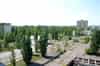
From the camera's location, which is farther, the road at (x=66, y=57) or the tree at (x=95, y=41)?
the tree at (x=95, y=41)

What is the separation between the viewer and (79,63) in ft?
28.8

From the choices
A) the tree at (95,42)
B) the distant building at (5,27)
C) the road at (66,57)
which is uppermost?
the distant building at (5,27)

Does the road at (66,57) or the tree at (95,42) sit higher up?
the tree at (95,42)

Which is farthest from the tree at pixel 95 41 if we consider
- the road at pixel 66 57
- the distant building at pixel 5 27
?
the distant building at pixel 5 27

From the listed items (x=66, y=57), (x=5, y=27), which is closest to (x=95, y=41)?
(x=66, y=57)

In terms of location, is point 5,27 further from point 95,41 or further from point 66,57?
point 95,41

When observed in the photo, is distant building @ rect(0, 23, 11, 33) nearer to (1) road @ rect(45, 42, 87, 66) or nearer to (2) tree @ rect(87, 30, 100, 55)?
(1) road @ rect(45, 42, 87, 66)

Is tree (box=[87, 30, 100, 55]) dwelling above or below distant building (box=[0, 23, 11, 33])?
below

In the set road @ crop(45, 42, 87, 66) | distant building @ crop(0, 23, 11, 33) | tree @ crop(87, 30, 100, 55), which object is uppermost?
distant building @ crop(0, 23, 11, 33)

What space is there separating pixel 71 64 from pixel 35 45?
4466mm

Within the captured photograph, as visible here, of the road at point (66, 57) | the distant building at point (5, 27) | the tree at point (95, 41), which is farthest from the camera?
the distant building at point (5, 27)

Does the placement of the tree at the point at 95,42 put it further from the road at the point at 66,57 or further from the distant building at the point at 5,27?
the distant building at the point at 5,27

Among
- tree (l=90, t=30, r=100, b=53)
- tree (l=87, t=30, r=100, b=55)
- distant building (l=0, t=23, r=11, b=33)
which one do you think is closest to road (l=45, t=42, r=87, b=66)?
tree (l=87, t=30, r=100, b=55)

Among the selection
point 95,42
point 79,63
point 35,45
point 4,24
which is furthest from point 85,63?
point 4,24
